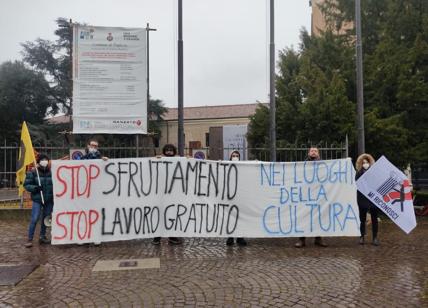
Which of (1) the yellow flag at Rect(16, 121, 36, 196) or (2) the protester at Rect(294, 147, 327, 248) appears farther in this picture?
(1) the yellow flag at Rect(16, 121, 36, 196)

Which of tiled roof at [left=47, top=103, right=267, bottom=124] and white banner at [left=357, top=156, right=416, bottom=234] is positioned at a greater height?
tiled roof at [left=47, top=103, right=267, bottom=124]

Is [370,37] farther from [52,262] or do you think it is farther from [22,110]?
[22,110]

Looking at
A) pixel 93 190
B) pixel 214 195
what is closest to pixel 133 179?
pixel 93 190

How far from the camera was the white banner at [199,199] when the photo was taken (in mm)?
8461

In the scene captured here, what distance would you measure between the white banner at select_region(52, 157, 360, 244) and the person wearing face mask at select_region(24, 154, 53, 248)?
2.13 feet

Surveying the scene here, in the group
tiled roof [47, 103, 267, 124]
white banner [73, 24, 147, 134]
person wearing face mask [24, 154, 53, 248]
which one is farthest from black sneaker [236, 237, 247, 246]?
tiled roof [47, 103, 267, 124]

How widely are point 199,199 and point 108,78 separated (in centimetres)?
546

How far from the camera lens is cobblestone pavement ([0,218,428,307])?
5551 mm

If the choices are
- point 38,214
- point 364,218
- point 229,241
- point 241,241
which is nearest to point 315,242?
point 364,218

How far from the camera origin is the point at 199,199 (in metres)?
8.67

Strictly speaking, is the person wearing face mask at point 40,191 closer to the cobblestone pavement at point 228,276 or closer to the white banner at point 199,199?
the cobblestone pavement at point 228,276

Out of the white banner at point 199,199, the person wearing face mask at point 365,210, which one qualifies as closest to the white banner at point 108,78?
the white banner at point 199,199

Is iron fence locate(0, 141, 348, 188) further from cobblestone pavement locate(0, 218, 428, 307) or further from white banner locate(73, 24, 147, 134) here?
cobblestone pavement locate(0, 218, 428, 307)

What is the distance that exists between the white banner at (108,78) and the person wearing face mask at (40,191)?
365 cm
